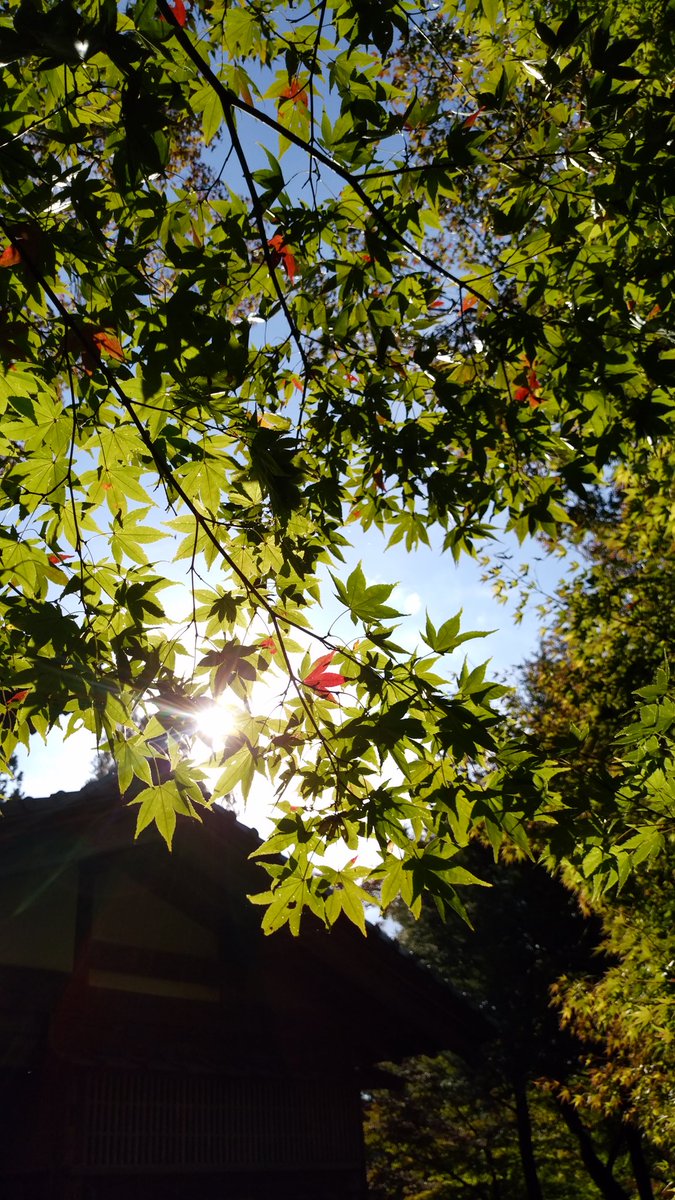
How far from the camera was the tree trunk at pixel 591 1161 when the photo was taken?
56.9 feet

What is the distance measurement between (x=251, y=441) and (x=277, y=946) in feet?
17.5

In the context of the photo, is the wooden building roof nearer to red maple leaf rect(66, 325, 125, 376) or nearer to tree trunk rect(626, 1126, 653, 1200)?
red maple leaf rect(66, 325, 125, 376)

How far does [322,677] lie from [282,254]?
1642 millimetres

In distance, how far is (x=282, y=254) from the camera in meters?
2.84

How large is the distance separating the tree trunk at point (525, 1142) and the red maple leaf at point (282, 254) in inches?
802

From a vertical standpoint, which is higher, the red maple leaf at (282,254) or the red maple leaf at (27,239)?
the red maple leaf at (282,254)

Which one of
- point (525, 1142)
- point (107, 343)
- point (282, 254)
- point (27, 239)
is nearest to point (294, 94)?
point (282, 254)

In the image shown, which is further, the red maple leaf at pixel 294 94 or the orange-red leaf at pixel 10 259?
the red maple leaf at pixel 294 94

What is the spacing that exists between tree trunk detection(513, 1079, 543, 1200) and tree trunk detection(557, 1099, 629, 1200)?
982 millimetres

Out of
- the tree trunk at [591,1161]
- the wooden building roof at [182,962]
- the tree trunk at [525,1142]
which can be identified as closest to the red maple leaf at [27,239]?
the wooden building roof at [182,962]

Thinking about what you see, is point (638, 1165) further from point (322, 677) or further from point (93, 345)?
point (93, 345)

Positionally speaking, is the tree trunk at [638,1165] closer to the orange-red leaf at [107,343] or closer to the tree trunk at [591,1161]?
the tree trunk at [591,1161]

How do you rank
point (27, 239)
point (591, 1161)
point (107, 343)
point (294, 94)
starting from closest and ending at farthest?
point (27, 239), point (107, 343), point (294, 94), point (591, 1161)

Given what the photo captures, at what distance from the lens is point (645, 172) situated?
237 cm
